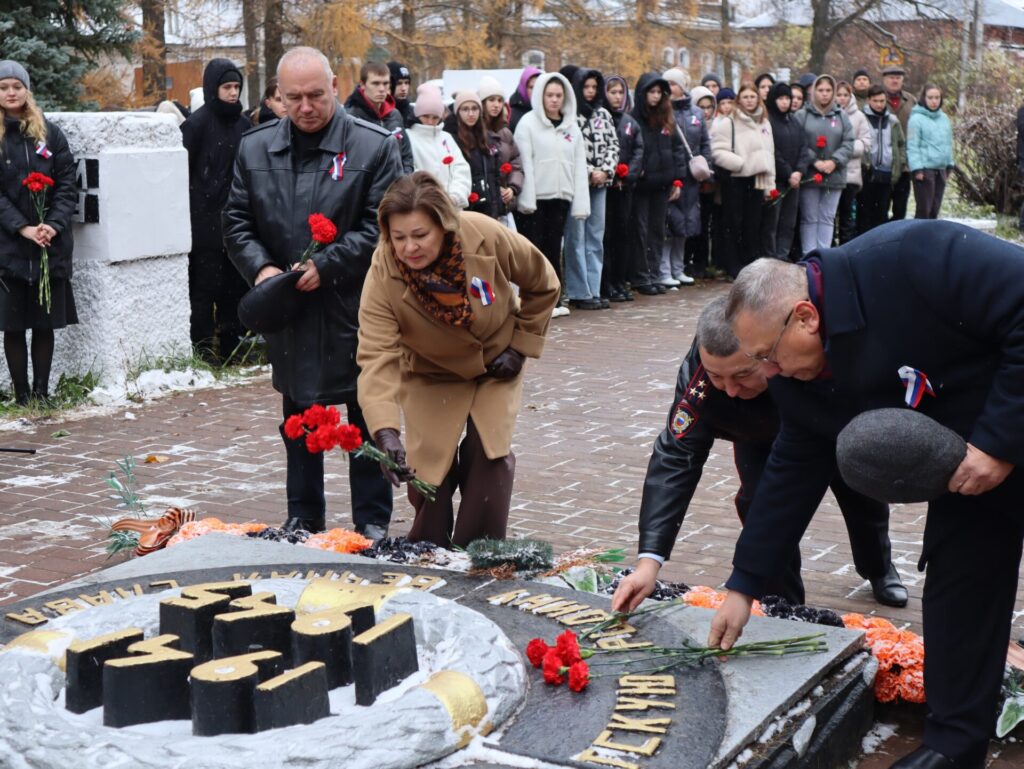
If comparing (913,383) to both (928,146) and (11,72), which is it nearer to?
(11,72)

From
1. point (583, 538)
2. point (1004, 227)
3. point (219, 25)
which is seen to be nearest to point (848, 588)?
point (583, 538)

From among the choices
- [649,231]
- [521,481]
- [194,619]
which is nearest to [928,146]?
[649,231]

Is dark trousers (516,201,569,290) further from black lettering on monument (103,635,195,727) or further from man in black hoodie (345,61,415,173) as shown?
black lettering on monument (103,635,195,727)

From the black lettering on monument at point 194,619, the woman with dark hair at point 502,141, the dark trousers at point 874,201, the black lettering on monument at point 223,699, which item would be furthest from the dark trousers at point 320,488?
the dark trousers at point 874,201

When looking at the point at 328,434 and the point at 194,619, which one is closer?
the point at 194,619

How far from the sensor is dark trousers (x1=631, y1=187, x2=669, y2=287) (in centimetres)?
1327

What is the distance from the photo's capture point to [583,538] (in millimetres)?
5871

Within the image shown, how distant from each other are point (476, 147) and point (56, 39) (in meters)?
4.04

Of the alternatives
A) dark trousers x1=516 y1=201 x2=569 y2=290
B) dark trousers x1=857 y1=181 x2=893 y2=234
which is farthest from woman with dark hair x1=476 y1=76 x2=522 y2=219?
dark trousers x1=857 y1=181 x2=893 y2=234

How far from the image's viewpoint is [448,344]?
16.0 feet

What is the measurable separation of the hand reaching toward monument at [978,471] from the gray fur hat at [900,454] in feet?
0.05

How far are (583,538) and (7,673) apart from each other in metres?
2.88

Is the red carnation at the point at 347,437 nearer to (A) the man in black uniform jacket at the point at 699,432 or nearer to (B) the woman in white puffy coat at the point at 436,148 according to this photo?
(A) the man in black uniform jacket at the point at 699,432

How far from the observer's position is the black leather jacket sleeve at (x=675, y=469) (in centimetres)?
399
